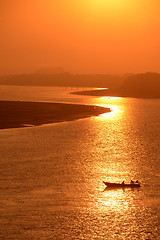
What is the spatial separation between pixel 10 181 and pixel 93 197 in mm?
7914

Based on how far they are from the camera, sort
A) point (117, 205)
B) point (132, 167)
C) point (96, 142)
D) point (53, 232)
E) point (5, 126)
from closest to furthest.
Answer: point (53, 232) → point (117, 205) → point (132, 167) → point (96, 142) → point (5, 126)

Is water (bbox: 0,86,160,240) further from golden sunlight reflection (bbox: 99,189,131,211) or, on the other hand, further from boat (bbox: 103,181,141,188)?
boat (bbox: 103,181,141,188)

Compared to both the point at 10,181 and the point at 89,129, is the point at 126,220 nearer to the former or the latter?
the point at 10,181

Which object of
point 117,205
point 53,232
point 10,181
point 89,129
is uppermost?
point 89,129

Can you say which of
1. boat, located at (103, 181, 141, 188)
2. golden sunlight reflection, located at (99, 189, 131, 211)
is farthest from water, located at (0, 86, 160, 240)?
boat, located at (103, 181, 141, 188)

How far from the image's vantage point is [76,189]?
32656 millimetres

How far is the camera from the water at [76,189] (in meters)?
24.8

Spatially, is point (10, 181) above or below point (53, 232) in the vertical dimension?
above

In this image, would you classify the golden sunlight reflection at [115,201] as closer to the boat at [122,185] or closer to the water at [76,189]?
the water at [76,189]

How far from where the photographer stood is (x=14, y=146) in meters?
52.3

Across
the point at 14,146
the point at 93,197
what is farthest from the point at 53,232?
the point at 14,146

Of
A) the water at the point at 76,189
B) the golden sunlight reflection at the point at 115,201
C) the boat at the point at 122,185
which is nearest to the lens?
the water at the point at 76,189

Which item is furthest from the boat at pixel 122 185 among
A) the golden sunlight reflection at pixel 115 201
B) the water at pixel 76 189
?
the golden sunlight reflection at pixel 115 201

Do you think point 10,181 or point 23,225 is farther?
point 10,181
